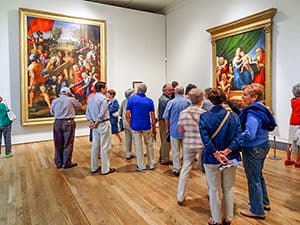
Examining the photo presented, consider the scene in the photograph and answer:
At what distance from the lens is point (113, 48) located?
365 inches

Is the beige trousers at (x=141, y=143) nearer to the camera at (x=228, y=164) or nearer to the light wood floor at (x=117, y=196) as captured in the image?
the light wood floor at (x=117, y=196)

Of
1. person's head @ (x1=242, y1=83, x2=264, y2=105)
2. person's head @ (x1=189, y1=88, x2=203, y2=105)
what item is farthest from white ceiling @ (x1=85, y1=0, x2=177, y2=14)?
person's head @ (x1=242, y1=83, x2=264, y2=105)

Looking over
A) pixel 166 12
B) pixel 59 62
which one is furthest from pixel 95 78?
pixel 166 12

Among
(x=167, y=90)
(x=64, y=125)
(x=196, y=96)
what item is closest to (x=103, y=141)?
(x=64, y=125)

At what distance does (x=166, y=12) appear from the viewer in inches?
411

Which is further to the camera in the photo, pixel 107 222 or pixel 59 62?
pixel 59 62

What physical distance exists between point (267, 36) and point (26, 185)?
609cm

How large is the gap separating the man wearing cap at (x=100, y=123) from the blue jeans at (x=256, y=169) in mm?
2549

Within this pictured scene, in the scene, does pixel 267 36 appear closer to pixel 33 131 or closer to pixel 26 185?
pixel 26 185

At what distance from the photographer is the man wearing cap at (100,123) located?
454 cm

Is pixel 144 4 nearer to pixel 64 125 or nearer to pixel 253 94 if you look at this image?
pixel 64 125

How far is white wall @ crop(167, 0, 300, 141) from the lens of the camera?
19.6 ft

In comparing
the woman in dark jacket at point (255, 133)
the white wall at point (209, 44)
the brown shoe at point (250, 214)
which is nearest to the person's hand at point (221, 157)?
the woman in dark jacket at point (255, 133)

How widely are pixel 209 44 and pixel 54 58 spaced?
4.84m
